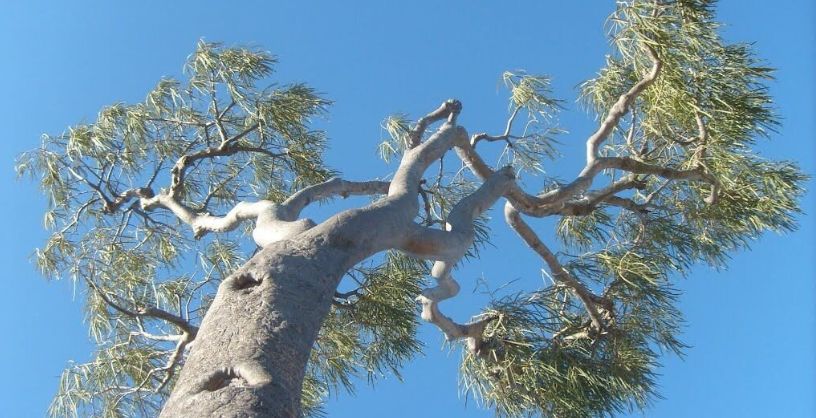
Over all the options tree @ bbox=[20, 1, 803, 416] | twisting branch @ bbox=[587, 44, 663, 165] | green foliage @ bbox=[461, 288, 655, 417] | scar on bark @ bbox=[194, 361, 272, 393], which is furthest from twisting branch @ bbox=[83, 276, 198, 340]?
twisting branch @ bbox=[587, 44, 663, 165]

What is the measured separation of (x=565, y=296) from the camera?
17.8ft

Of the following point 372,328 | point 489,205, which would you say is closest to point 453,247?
point 489,205

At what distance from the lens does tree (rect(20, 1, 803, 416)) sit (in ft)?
16.1

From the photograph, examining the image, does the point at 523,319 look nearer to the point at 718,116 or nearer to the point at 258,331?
the point at 718,116

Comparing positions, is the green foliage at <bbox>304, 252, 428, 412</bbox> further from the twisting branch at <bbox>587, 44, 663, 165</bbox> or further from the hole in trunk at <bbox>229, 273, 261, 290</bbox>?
the hole in trunk at <bbox>229, 273, 261, 290</bbox>

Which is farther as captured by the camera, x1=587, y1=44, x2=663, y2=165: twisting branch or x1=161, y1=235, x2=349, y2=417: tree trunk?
x1=587, y1=44, x2=663, y2=165: twisting branch

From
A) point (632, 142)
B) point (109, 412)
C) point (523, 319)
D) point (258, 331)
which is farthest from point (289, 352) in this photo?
point (632, 142)

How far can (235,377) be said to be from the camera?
2.16 metres

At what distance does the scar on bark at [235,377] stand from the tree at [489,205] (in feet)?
5.71

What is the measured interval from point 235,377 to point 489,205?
2.01 metres

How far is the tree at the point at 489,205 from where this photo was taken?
16.1 feet

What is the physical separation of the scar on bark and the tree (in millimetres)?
1741

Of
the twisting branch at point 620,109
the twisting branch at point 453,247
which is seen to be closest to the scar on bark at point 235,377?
the twisting branch at point 453,247

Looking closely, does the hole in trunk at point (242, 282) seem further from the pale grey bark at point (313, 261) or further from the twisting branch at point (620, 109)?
the twisting branch at point (620, 109)
